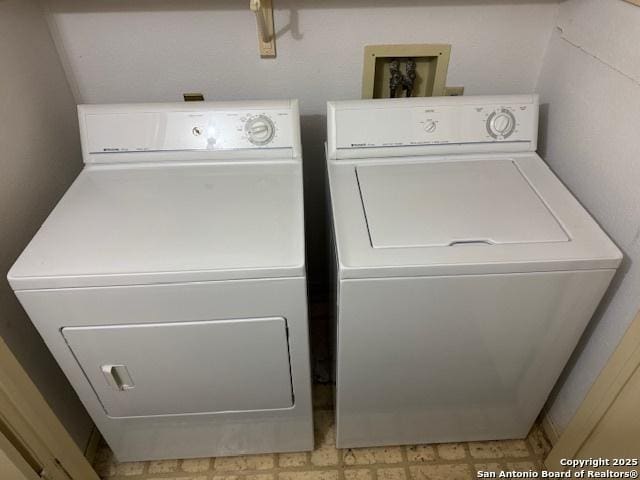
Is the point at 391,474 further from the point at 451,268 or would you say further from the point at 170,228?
the point at 170,228

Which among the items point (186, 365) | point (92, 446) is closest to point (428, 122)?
point (186, 365)

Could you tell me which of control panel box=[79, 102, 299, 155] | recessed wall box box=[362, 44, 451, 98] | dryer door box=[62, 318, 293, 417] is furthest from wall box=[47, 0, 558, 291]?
dryer door box=[62, 318, 293, 417]

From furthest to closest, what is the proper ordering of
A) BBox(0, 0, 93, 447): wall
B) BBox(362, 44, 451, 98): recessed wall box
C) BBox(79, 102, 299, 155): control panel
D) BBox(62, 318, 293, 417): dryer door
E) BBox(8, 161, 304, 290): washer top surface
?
1. BBox(362, 44, 451, 98): recessed wall box
2. BBox(79, 102, 299, 155): control panel
3. BBox(0, 0, 93, 447): wall
4. BBox(62, 318, 293, 417): dryer door
5. BBox(8, 161, 304, 290): washer top surface

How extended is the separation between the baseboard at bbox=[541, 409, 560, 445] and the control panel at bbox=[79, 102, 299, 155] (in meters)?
1.42

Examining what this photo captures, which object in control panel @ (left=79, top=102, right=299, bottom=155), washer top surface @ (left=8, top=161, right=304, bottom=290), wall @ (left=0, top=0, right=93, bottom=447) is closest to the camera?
washer top surface @ (left=8, top=161, right=304, bottom=290)

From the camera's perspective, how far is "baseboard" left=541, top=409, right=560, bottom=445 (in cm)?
161

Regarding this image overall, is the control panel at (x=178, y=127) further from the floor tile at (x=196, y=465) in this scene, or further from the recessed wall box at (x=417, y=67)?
the floor tile at (x=196, y=465)

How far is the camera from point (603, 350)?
4.36ft

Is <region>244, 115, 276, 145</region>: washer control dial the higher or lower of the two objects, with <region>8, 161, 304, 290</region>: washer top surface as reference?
higher

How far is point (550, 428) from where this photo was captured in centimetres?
165

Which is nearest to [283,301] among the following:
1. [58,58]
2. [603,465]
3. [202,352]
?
[202,352]

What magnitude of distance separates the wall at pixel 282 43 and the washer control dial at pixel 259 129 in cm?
29

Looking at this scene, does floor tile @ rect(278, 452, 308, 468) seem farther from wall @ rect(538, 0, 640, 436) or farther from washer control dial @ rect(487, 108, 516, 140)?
washer control dial @ rect(487, 108, 516, 140)

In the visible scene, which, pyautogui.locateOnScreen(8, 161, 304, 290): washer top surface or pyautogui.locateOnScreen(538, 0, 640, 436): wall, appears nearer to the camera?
pyautogui.locateOnScreen(8, 161, 304, 290): washer top surface
